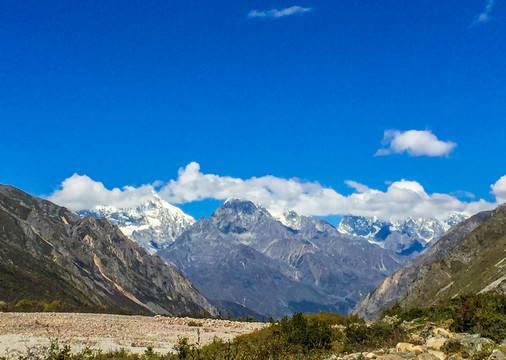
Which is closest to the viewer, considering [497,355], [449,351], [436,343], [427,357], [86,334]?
[497,355]

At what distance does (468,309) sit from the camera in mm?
34875

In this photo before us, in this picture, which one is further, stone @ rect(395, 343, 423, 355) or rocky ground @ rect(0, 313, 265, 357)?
rocky ground @ rect(0, 313, 265, 357)

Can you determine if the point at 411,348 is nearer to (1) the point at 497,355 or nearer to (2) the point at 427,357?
(2) the point at 427,357

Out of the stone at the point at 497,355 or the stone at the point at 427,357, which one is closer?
the stone at the point at 497,355

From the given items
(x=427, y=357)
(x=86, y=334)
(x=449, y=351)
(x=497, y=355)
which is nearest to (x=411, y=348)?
(x=449, y=351)

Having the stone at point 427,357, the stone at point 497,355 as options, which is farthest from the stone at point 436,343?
the stone at point 497,355

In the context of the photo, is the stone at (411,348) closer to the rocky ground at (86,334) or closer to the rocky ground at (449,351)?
the rocky ground at (449,351)

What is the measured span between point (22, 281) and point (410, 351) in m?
188

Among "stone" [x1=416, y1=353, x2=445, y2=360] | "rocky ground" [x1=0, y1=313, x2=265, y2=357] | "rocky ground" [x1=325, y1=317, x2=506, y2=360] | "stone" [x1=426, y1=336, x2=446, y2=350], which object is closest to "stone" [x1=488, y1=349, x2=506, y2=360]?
"rocky ground" [x1=325, y1=317, x2=506, y2=360]

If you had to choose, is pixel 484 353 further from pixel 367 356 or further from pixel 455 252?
pixel 455 252

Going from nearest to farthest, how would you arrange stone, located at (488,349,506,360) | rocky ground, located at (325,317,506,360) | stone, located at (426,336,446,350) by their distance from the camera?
1. stone, located at (488,349,506,360)
2. rocky ground, located at (325,317,506,360)
3. stone, located at (426,336,446,350)

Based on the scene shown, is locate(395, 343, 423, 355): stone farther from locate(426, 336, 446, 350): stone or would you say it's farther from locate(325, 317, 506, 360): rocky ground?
locate(426, 336, 446, 350): stone

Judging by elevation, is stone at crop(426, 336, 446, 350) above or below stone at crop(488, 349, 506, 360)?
above

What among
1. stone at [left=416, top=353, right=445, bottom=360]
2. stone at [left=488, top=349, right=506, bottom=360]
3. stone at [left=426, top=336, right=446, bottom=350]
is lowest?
stone at [left=488, top=349, right=506, bottom=360]
